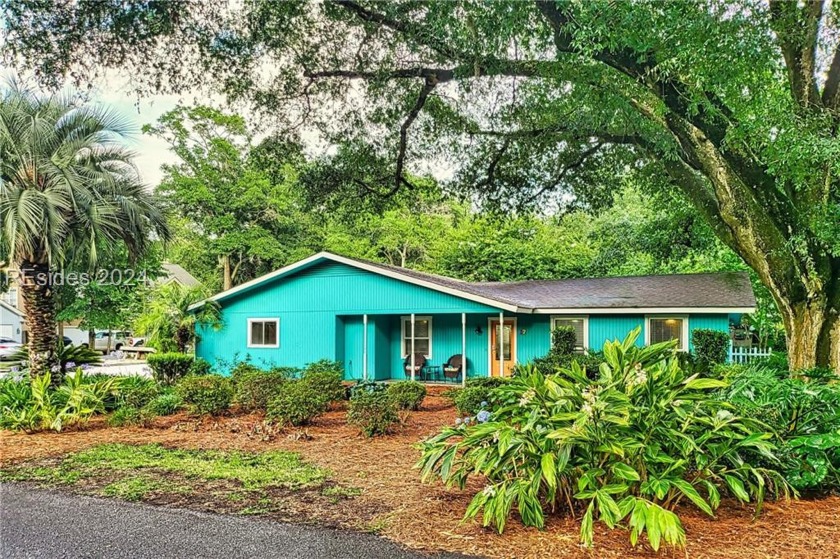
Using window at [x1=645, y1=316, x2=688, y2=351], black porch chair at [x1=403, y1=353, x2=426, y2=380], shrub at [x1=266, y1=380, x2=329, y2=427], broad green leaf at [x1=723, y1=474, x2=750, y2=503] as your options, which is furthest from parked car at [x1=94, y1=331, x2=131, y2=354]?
broad green leaf at [x1=723, y1=474, x2=750, y2=503]

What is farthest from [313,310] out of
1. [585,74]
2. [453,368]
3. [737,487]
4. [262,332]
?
[737,487]

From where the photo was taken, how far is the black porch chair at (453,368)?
16562 mm

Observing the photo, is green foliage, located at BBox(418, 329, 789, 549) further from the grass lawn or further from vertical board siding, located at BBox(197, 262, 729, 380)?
vertical board siding, located at BBox(197, 262, 729, 380)

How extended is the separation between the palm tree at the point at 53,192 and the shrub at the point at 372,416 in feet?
17.2

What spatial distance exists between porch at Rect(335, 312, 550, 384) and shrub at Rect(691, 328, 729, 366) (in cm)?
390

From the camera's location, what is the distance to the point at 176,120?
29.2 m

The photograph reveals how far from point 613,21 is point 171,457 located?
658 centimetres

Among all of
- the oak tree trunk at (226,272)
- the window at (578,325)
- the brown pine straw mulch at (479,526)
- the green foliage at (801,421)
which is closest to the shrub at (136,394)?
the brown pine straw mulch at (479,526)

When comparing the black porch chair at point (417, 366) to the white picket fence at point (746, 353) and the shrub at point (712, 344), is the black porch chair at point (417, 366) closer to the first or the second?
the shrub at point (712, 344)

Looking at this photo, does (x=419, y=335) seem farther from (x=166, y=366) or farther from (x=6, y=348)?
(x=6, y=348)

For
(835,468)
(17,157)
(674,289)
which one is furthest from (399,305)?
(835,468)

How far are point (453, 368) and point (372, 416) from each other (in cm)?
915

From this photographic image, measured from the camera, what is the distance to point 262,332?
1805cm

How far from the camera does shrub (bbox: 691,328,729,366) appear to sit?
1363 centimetres
